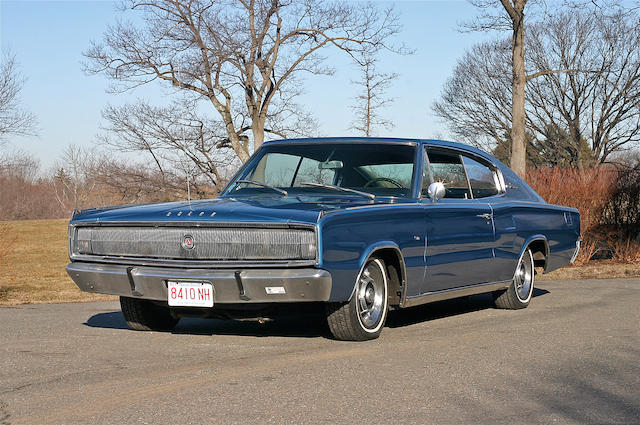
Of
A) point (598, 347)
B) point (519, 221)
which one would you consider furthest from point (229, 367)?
point (519, 221)

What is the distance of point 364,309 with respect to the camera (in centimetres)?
654

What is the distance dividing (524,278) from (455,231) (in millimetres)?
1889

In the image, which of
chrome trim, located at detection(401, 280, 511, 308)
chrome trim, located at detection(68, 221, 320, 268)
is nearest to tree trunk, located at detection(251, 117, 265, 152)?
chrome trim, located at detection(401, 280, 511, 308)

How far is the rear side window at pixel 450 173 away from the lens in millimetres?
7867

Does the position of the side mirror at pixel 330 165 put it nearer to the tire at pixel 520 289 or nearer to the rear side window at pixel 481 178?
the rear side window at pixel 481 178

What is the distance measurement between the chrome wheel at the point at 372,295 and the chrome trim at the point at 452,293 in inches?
10.6

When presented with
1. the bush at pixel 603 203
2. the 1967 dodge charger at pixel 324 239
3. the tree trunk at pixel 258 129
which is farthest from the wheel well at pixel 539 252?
the tree trunk at pixel 258 129

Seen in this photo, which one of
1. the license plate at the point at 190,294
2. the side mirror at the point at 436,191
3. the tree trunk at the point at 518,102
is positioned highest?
the tree trunk at the point at 518,102

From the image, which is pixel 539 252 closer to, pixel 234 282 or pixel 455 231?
pixel 455 231

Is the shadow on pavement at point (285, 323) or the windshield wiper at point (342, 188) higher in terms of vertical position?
the windshield wiper at point (342, 188)

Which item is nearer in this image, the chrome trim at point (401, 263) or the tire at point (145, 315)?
the chrome trim at point (401, 263)

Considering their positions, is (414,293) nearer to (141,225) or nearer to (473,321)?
→ (473,321)

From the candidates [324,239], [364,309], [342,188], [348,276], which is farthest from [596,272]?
[324,239]

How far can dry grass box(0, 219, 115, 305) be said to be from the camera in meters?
11.9
